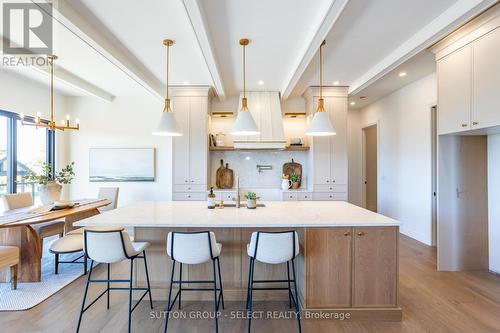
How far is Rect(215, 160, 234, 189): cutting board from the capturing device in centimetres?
527

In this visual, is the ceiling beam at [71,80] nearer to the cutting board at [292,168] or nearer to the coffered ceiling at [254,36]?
the coffered ceiling at [254,36]

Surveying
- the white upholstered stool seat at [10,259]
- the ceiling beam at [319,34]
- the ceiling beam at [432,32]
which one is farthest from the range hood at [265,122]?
the white upholstered stool seat at [10,259]

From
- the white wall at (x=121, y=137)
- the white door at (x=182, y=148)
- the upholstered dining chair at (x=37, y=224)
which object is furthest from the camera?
the white wall at (x=121, y=137)

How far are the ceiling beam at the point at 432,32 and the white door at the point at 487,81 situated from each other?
0.33 m

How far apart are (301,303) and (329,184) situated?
109 inches

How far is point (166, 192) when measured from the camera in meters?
5.54

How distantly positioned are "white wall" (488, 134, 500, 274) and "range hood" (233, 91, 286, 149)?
2926 mm

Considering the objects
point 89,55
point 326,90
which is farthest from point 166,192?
point 326,90

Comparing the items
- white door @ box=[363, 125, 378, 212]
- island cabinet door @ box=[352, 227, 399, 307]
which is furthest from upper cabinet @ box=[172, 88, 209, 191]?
white door @ box=[363, 125, 378, 212]

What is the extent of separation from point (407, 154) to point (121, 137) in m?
5.85

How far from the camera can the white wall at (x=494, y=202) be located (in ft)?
10.2

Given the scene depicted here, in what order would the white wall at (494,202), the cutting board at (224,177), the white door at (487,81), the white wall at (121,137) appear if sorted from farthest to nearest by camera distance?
the white wall at (121,137) → the cutting board at (224,177) → the white wall at (494,202) → the white door at (487,81)

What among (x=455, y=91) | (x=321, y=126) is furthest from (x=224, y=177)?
(x=455, y=91)

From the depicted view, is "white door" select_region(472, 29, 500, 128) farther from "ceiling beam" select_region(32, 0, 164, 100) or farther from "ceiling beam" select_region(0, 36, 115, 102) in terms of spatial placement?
"ceiling beam" select_region(0, 36, 115, 102)
